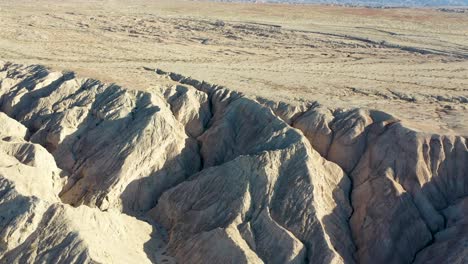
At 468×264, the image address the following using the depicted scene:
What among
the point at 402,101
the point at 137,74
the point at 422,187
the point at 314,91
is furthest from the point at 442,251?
the point at 137,74

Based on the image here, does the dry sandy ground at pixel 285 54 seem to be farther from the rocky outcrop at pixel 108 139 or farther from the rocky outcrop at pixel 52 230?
the rocky outcrop at pixel 52 230

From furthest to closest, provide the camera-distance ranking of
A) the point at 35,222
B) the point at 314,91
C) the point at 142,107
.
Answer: the point at 314,91, the point at 142,107, the point at 35,222

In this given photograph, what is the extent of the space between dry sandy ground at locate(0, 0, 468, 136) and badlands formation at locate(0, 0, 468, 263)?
1.40ft

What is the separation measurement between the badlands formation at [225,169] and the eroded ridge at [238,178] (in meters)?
0.07

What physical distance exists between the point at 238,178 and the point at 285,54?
30.3 m

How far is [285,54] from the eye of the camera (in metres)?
53.8

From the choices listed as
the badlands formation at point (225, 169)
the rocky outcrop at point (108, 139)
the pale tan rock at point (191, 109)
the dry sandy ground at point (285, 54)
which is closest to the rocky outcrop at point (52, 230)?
the badlands formation at point (225, 169)

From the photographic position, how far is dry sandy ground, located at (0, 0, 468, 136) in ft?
112

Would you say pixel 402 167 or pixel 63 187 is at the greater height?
pixel 402 167

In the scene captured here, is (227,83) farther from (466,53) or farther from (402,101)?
(466,53)

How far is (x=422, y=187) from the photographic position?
2483 cm

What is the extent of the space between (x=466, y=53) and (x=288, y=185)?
113 feet

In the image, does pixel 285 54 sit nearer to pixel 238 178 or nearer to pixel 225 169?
pixel 225 169

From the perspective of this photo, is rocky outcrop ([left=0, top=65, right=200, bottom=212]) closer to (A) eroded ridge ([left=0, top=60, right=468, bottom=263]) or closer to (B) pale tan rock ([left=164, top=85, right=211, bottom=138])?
(A) eroded ridge ([left=0, top=60, right=468, bottom=263])
